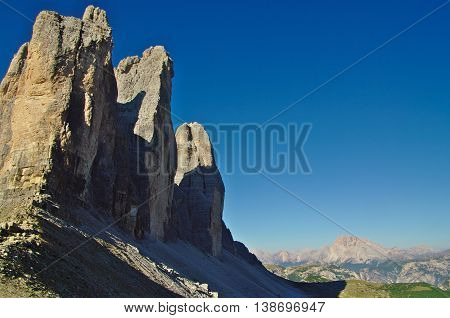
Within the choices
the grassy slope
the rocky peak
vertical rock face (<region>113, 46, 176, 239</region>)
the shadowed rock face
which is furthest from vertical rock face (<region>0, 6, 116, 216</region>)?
the grassy slope

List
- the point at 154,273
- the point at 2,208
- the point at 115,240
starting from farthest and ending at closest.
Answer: the point at 115,240 → the point at 154,273 → the point at 2,208

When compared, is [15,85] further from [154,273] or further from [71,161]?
[154,273]

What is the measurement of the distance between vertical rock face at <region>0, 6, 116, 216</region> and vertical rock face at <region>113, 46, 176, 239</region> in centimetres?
882

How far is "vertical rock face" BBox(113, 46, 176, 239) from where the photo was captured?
2083 inches

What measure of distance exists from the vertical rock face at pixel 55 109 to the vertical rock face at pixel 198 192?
35741mm

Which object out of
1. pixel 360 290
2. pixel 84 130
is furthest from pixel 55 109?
pixel 360 290

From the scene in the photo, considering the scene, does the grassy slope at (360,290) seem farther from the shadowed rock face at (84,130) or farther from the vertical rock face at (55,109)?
the vertical rock face at (55,109)

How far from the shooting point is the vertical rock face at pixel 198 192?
8175cm

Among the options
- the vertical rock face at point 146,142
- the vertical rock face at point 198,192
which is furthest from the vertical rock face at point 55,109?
the vertical rock face at point 198,192

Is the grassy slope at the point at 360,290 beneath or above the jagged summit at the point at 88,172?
beneath

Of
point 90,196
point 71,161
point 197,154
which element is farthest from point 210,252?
point 71,161

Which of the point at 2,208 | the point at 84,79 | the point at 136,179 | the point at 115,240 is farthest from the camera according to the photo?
the point at 136,179

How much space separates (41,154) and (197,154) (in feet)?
195

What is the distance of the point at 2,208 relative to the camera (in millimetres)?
32094
